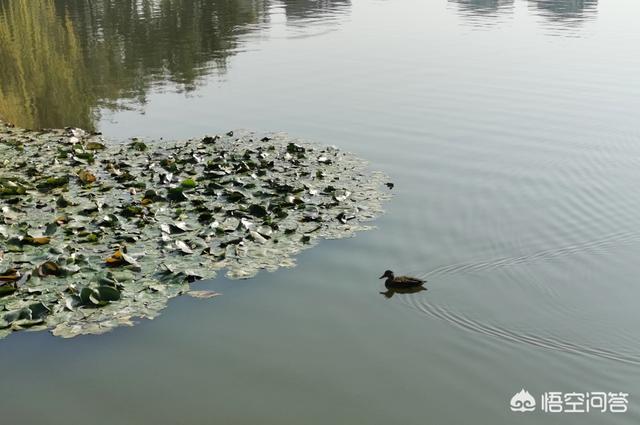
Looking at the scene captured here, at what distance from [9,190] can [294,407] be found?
5611 mm

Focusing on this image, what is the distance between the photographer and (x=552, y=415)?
209 inches

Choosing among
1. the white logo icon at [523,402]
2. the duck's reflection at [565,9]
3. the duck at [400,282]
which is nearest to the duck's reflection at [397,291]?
the duck at [400,282]

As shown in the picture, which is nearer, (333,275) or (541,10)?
(333,275)

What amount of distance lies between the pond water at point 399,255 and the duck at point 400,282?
128 mm

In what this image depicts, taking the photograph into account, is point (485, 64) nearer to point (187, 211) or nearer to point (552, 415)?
point (187, 211)

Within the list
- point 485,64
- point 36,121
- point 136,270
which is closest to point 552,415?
point 136,270

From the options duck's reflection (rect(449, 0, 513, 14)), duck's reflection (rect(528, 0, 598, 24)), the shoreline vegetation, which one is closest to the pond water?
the shoreline vegetation

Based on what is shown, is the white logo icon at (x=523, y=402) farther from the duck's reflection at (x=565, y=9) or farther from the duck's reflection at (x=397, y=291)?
the duck's reflection at (x=565, y=9)

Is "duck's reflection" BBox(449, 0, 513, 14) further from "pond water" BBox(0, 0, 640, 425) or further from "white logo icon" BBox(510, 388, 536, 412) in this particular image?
"white logo icon" BBox(510, 388, 536, 412)

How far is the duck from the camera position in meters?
7.07

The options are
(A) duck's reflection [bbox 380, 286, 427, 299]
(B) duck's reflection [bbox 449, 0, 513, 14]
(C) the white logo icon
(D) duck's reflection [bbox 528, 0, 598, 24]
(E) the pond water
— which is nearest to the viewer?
(C) the white logo icon

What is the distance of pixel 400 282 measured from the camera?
278 inches

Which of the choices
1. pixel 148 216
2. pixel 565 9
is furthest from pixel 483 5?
pixel 148 216

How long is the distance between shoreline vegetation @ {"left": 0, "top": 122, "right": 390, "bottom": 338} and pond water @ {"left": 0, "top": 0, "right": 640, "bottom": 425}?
279 mm
